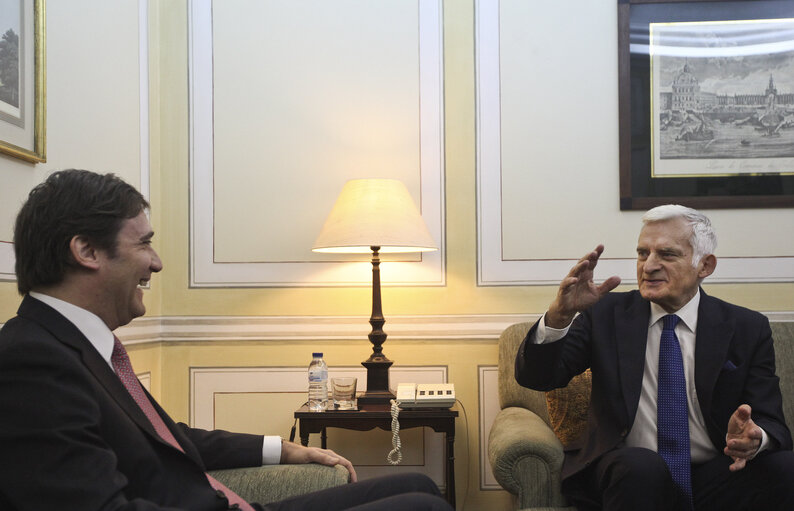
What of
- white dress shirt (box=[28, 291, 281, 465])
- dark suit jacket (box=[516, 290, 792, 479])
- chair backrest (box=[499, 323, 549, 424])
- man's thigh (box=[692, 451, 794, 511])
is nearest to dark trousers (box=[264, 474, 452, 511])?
white dress shirt (box=[28, 291, 281, 465])

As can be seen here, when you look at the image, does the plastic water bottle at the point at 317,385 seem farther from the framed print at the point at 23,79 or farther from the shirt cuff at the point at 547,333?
the framed print at the point at 23,79

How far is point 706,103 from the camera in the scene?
3201mm

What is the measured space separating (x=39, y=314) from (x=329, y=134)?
2.08m

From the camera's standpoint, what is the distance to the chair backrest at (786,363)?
270 centimetres

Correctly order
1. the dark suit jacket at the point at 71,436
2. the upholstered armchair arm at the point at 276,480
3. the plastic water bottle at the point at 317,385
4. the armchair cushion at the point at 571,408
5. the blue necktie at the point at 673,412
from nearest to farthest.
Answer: the dark suit jacket at the point at 71,436 < the upholstered armchair arm at the point at 276,480 < the blue necktie at the point at 673,412 < the armchair cushion at the point at 571,408 < the plastic water bottle at the point at 317,385

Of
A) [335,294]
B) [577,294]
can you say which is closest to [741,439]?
[577,294]

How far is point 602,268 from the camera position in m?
3.21

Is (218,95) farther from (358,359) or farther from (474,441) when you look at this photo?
(474,441)

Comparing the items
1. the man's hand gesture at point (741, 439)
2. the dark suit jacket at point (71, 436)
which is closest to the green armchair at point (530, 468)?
the man's hand gesture at point (741, 439)

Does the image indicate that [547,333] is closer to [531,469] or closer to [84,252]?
[531,469]

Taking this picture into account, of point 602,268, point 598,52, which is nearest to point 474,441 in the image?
point 602,268

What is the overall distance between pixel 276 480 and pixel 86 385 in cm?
69

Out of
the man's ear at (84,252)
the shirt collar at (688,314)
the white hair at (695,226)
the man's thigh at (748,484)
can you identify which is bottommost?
the man's thigh at (748,484)

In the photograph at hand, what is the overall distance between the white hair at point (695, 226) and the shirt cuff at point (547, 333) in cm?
48
